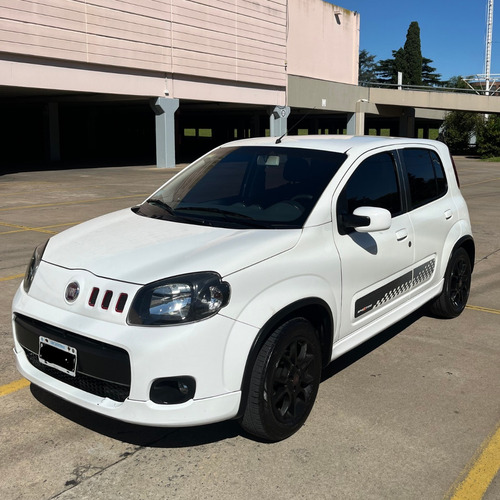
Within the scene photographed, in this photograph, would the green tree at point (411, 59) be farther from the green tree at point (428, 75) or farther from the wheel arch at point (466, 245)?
the wheel arch at point (466, 245)

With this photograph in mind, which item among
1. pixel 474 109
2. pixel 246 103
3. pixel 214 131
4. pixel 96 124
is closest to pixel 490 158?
pixel 474 109

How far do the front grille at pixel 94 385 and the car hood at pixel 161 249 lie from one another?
0.54 metres

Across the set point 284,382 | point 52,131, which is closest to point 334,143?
point 284,382

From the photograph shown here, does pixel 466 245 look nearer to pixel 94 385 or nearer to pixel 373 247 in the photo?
pixel 373 247

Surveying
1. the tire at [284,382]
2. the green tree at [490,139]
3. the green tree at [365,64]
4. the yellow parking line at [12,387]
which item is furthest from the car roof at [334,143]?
the green tree at [365,64]

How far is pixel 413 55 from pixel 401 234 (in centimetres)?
9253

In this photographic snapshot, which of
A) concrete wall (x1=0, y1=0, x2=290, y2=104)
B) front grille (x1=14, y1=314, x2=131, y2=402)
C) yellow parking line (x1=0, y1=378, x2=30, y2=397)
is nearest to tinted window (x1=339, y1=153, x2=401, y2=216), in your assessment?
front grille (x1=14, y1=314, x2=131, y2=402)

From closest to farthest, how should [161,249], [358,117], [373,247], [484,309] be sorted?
[161,249]
[373,247]
[484,309]
[358,117]

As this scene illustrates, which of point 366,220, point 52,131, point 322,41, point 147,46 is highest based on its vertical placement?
point 322,41

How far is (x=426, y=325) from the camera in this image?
5391mm

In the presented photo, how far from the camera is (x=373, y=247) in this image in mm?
4008

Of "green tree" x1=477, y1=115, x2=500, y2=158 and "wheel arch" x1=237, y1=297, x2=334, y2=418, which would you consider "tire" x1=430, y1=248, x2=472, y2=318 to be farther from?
"green tree" x1=477, y1=115, x2=500, y2=158

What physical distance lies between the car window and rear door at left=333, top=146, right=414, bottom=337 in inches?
8.0

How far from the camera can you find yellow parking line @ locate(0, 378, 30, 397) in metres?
3.96
